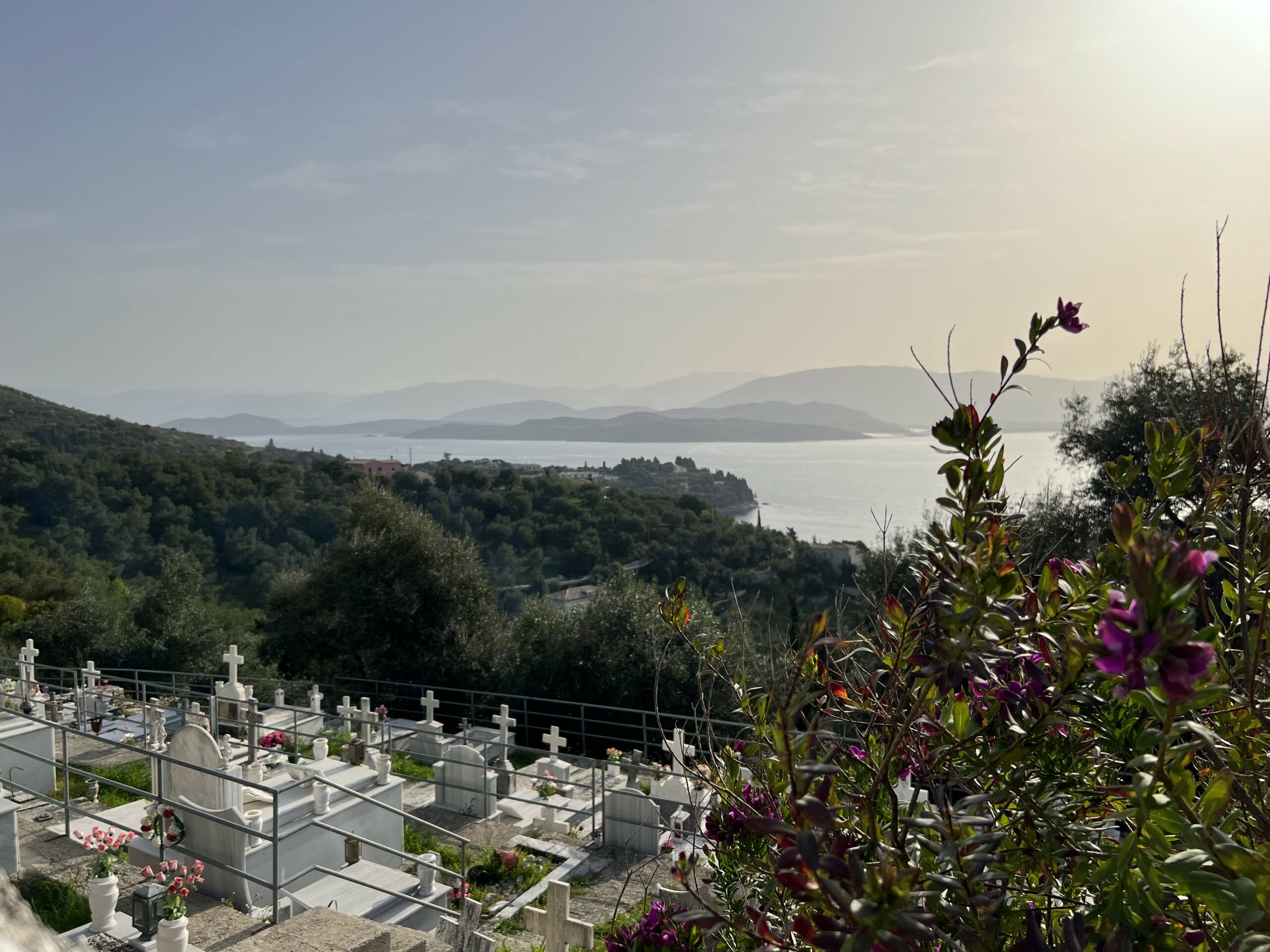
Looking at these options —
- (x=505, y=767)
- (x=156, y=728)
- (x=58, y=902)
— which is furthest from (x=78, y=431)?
(x=58, y=902)

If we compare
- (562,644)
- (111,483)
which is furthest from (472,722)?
(111,483)

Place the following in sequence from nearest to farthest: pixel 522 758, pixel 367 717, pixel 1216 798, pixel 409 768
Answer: pixel 1216 798 → pixel 409 768 → pixel 367 717 → pixel 522 758

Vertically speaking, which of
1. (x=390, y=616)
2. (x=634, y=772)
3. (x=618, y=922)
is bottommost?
(x=390, y=616)

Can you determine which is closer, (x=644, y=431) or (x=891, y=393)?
(x=891, y=393)

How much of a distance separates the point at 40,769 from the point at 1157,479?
960 cm

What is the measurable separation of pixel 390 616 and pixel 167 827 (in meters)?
13.6

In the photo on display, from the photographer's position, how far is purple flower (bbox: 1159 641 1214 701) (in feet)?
2.29

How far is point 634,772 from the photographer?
850 centimetres

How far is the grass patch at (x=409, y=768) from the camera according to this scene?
10602 millimetres

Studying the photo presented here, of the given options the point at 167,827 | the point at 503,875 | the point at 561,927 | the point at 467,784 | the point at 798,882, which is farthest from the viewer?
the point at 467,784

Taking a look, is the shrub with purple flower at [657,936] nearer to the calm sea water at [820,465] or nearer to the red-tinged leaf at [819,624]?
the red-tinged leaf at [819,624]

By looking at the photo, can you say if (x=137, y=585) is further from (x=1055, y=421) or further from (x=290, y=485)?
(x=1055, y=421)

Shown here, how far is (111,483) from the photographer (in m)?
35.1

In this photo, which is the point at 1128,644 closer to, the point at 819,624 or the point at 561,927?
the point at 819,624
